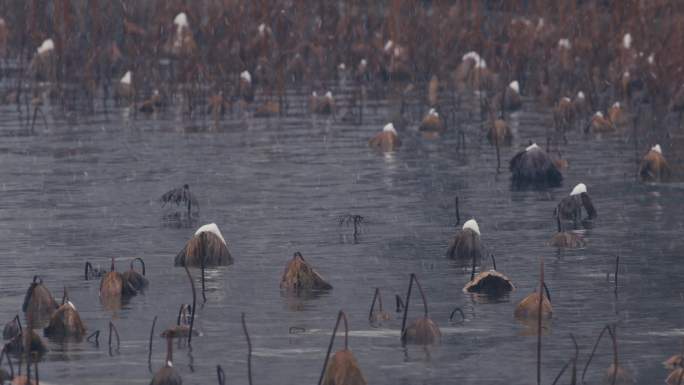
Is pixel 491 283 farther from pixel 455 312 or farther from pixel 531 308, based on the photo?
pixel 531 308

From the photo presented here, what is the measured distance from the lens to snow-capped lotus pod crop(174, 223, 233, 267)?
14.6m

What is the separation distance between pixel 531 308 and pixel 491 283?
108cm

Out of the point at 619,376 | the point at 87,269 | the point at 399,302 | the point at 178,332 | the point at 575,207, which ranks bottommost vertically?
the point at 619,376

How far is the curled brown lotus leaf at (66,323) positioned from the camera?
11.8 metres

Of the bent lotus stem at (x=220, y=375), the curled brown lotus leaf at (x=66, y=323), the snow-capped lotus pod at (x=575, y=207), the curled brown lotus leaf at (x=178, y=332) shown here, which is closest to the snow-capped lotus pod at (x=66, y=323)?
the curled brown lotus leaf at (x=66, y=323)

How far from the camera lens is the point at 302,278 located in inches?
535

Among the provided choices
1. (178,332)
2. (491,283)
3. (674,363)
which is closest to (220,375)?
(178,332)

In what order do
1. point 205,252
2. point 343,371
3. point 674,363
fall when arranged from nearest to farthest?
point 343,371 < point 674,363 < point 205,252

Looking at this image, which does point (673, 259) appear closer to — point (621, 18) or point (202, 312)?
point (202, 312)

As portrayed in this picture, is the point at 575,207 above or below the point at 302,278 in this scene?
above

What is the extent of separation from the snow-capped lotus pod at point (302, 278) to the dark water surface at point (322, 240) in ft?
0.52

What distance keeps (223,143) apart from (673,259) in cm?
1005

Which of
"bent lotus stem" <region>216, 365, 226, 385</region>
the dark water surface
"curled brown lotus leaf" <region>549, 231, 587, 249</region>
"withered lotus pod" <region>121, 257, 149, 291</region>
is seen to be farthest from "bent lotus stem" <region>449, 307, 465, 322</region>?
"curled brown lotus leaf" <region>549, 231, 587, 249</region>

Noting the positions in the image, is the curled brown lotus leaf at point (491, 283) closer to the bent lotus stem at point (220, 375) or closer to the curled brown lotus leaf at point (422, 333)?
the curled brown lotus leaf at point (422, 333)
